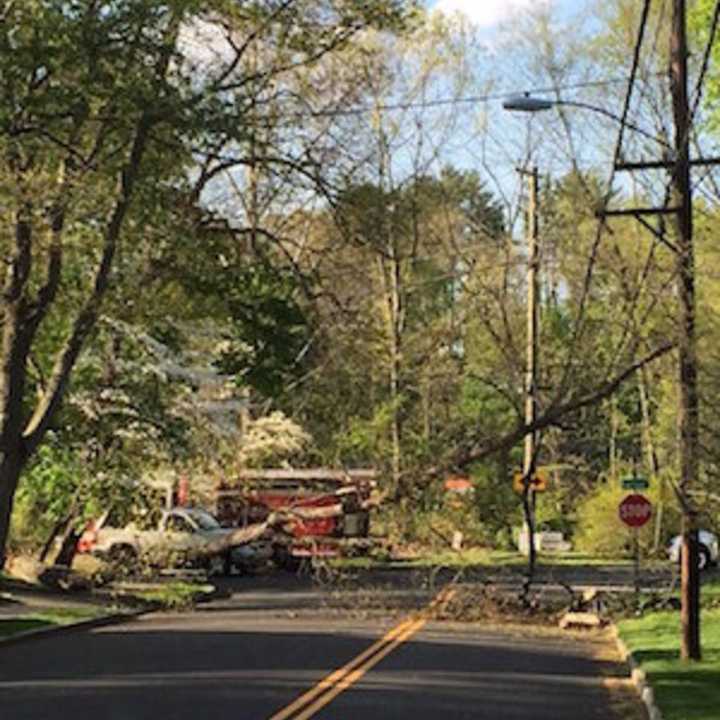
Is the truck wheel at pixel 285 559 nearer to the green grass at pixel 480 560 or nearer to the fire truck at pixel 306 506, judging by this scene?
the fire truck at pixel 306 506

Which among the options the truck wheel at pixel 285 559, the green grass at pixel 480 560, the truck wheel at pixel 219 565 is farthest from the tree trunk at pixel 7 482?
the truck wheel at pixel 285 559

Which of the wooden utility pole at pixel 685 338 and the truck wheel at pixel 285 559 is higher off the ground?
the wooden utility pole at pixel 685 338

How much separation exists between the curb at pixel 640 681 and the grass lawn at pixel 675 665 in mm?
72

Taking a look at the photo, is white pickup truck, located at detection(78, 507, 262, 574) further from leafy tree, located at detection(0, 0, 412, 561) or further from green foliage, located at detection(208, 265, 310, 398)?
leafy tree, located at detection(0, 0, 412, 561)

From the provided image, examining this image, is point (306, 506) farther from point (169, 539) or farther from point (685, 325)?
point (685, 325)

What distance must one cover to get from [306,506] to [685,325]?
11.1 meters

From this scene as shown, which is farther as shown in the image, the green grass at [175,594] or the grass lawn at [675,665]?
the green grass at [175,594]

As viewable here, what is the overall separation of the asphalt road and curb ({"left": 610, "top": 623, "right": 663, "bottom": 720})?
7.3 inches

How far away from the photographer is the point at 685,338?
1747 centimetres

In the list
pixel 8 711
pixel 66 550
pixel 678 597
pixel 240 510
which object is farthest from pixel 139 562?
pixel 8 711

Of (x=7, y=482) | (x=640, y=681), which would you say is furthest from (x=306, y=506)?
(x=640, y=681)

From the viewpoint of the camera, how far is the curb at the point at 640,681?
13521mm

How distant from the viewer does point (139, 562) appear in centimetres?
3300

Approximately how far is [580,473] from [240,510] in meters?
25.1
